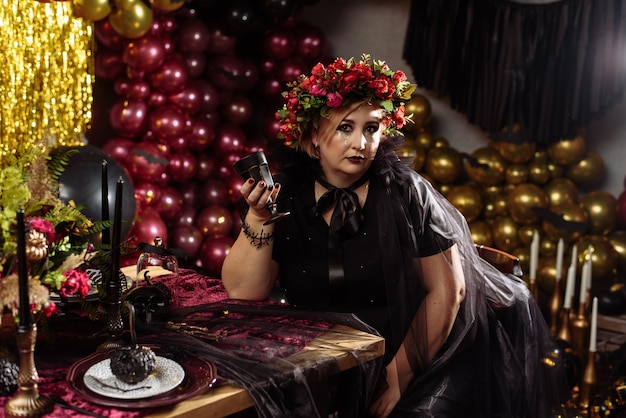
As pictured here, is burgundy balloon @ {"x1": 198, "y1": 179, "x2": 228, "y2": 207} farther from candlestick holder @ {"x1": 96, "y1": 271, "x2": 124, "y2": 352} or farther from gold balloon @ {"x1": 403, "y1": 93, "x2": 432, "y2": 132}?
candlestick holder @ {"x1": 96, "y1": 271, "x2": 124, "y2": 352}

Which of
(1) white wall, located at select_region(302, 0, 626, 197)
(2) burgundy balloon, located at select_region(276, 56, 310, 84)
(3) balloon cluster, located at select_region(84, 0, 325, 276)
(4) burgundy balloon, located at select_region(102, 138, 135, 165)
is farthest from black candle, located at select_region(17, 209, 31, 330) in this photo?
(1) white wall, located at select_region(302, 0, 626, 197)

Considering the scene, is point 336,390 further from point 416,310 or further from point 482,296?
point 482,296

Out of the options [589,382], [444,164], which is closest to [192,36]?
[444,164]

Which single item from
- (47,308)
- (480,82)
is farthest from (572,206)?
(47,308)

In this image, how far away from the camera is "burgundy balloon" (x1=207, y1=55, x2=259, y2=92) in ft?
15.7

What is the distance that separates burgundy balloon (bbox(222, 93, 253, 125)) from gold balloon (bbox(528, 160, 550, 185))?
Answer: 1.92m

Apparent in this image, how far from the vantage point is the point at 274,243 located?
2.44 meters

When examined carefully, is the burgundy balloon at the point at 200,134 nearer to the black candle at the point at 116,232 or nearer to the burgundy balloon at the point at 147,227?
the burgundy balloon at the point at 147,227

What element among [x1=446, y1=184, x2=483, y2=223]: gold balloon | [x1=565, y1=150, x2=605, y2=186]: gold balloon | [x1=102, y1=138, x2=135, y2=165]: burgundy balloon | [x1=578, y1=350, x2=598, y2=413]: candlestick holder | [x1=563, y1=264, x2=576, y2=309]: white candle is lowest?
[x1=578, y1=350, x2=598, y2=413]: candlestick holder

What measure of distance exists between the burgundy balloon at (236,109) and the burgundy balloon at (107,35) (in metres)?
0.87

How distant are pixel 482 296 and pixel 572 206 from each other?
2.05 meters

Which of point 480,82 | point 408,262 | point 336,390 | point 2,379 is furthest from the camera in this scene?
point 480,82

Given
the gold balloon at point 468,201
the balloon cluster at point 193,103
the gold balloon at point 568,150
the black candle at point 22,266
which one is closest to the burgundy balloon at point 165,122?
the balloon cluster at point 193,103

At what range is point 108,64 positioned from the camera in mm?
4414
